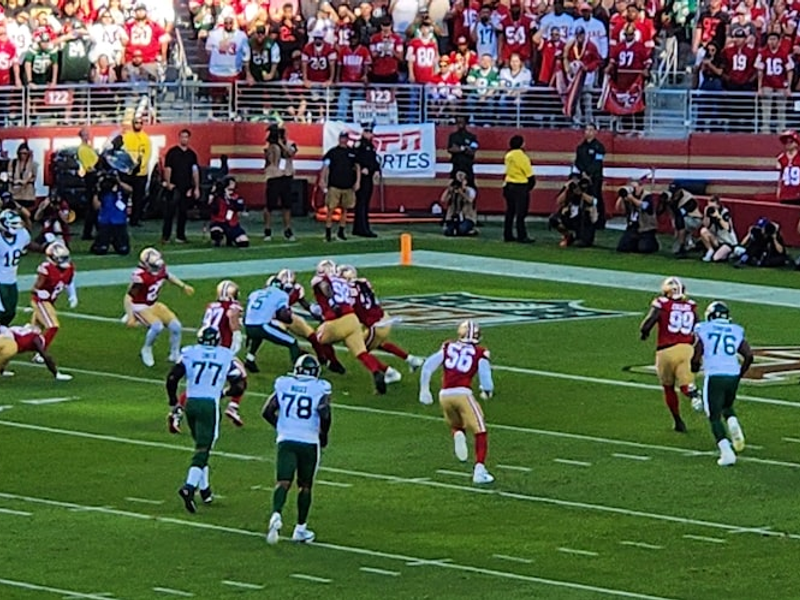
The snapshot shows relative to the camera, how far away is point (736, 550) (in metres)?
17.8

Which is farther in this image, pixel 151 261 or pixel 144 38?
pixel 144 38

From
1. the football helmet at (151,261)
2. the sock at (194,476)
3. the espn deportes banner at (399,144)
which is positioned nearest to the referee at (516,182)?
the espn deportes banner at (399,144)

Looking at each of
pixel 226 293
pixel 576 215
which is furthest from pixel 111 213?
pixel 226 293

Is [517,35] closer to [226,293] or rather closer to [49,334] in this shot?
[49,334]

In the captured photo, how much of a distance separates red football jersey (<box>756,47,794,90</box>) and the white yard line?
24875 millimetres

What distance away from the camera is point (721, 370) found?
21344 mm

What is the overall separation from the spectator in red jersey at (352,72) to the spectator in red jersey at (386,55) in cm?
15

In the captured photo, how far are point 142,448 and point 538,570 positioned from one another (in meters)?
5.71

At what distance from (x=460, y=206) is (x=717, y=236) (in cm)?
478

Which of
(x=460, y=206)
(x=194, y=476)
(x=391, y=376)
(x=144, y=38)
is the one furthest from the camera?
(x=144, y=38)

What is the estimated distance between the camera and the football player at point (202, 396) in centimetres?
1894

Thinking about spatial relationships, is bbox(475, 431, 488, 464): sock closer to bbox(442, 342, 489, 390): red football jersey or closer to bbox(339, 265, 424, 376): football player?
bbox(442, 342, 489, 390): red football jersey

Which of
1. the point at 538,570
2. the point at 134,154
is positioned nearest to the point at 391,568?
the point at 538,570

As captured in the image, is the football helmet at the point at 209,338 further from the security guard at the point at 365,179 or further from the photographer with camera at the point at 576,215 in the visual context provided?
the security guard at the point at 365,179
